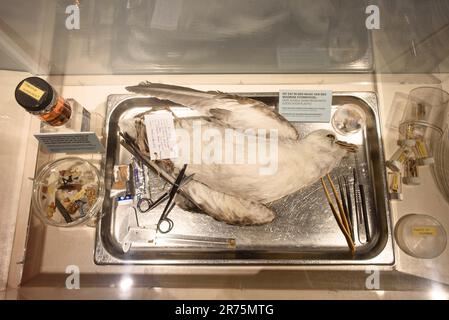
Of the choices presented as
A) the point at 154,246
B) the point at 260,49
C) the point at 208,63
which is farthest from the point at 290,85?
the point at 154,246

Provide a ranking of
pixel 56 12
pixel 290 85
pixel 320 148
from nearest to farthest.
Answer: pixel 56 12, pixel 320 148, pixel 290 85

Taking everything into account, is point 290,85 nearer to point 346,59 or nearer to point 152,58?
point 346,59

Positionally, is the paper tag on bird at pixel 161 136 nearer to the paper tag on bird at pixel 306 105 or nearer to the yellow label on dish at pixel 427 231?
the paper tag on bird at pixel 306 105

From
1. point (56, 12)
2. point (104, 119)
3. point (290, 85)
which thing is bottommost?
point (104, 119)

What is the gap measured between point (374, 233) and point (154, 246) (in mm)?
664

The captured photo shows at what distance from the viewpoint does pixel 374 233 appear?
1.02m

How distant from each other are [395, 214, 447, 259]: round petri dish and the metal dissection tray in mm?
50

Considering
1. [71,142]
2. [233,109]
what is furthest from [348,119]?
[71,142]

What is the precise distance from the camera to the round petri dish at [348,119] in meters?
1.11

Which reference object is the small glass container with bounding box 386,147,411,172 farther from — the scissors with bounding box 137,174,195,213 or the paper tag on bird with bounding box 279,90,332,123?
the scissors with bounding box 137,174,195,213

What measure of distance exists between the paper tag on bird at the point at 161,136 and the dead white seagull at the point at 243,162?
0.02m

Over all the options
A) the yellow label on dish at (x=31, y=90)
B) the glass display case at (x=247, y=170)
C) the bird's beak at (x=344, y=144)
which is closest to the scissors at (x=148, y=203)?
the glass display case at (x=247, y=170)

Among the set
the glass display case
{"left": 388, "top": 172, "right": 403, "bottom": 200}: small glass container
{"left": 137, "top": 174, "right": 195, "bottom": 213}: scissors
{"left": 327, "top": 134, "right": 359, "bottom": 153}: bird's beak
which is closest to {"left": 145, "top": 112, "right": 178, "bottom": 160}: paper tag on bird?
the glass display case

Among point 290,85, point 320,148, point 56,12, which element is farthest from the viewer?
point 290,85
